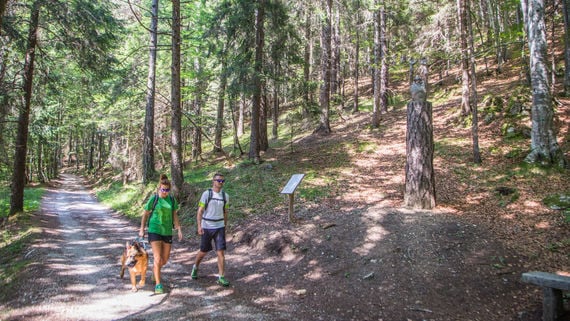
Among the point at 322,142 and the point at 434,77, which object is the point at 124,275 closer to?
the point at 322,142

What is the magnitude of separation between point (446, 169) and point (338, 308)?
8206mm

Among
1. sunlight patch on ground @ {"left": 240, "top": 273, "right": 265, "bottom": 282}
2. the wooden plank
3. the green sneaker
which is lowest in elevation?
sunlight patch on ground @ {"left": 240, "top": 273, "right": 265, "bottom": 282}

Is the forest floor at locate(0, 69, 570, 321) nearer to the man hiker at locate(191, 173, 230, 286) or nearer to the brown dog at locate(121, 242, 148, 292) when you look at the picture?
the brown dog at locate(121, 242, 148, 292)

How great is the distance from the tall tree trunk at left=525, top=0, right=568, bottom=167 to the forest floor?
828mm

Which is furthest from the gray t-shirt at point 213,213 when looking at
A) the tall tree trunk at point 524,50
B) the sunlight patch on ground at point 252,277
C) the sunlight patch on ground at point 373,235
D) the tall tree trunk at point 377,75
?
the tall tree trunk at point 377,75

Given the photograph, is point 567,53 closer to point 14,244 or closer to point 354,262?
point 354,262

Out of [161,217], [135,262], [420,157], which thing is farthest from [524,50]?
[135,262]

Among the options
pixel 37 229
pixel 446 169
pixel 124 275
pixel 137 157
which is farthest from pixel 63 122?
pixel 446 169

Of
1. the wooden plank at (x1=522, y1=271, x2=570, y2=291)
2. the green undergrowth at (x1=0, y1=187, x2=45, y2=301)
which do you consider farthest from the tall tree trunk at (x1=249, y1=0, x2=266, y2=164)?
the wooden plank at (x1=522, y1=271, x2=570, y2=291)

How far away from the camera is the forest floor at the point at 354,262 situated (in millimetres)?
5008

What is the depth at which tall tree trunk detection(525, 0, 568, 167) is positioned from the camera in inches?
373

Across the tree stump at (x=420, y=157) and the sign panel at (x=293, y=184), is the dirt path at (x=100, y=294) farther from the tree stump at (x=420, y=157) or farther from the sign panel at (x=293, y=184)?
the tree stump at (x=420, y=157)

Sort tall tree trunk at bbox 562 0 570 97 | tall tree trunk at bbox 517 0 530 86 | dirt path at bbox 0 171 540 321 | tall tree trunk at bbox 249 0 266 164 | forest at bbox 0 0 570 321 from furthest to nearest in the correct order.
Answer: tall tree trunk at bbox 562 0 570 97 < tall tree trunk at bbox 249 0 266 164 < tall tree trunk at bbox 517 0 530 86 < forest at bbox 0 0 570 321 < dirt path at bbox 0 171 540 321

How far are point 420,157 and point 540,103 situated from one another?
473 cm
